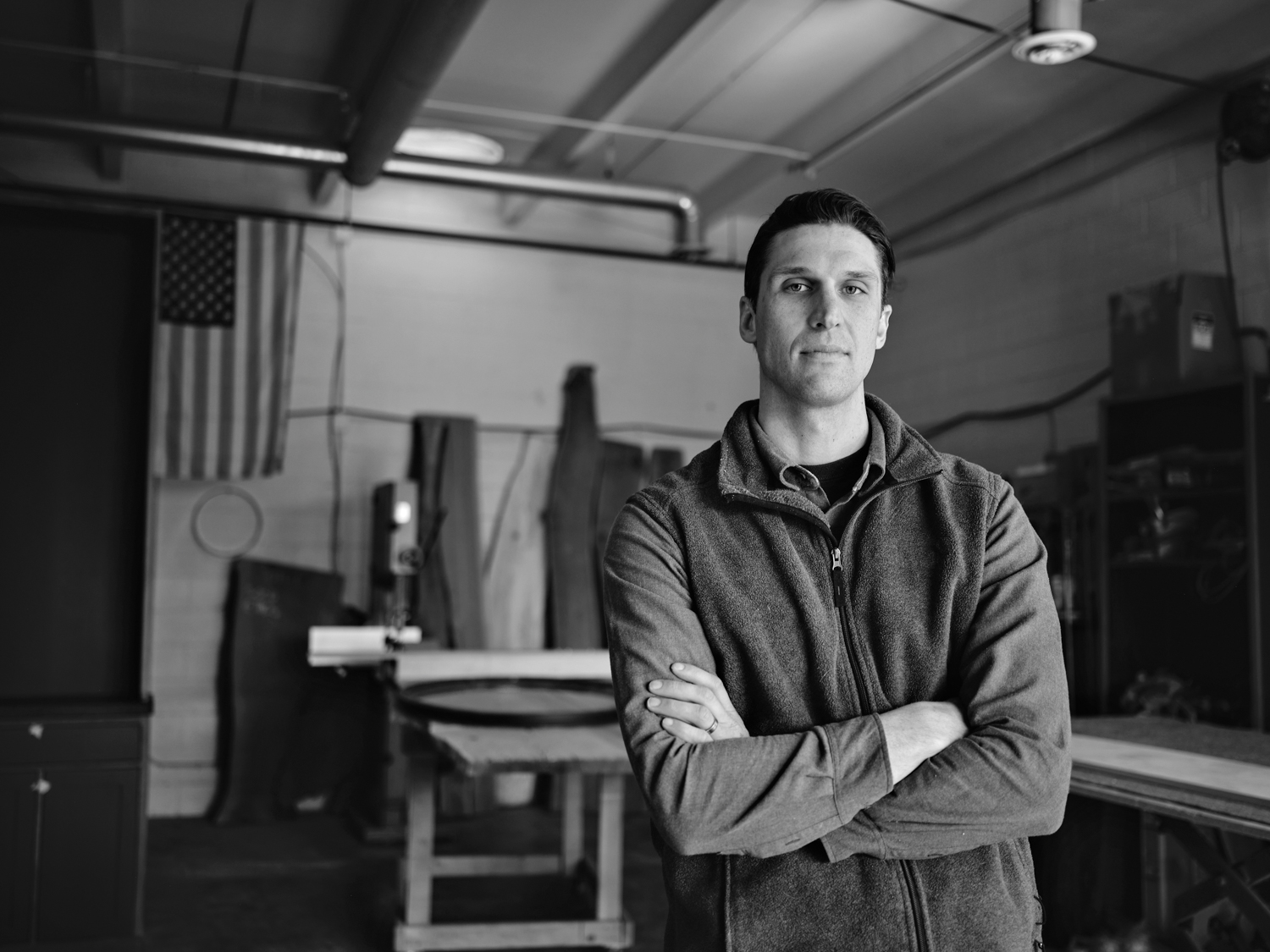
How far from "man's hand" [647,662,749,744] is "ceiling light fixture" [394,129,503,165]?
4075 mm

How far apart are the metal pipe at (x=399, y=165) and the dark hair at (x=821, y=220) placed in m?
3.65

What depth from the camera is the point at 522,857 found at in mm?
4066

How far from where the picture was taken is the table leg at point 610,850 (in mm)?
3555

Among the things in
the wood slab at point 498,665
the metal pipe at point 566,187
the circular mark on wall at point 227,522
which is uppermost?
the metal pipe at point 566,187

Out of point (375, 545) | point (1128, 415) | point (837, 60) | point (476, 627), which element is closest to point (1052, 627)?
point (1128, 415)

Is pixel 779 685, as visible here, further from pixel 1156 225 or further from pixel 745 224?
pixel 745 224

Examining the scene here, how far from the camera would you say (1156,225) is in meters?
4.75

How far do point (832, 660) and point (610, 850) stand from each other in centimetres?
235

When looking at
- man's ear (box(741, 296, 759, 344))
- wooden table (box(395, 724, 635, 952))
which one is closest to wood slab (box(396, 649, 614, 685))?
wooden table (box(395, 724, 635, 952))

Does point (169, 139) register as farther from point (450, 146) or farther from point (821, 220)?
point (821, 220)

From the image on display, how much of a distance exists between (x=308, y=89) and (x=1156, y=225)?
3.63m

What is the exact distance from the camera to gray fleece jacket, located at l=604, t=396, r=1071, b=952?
4.41 ft

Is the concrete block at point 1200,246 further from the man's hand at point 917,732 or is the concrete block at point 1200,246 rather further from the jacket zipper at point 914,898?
the jacket zipper at point 914,898

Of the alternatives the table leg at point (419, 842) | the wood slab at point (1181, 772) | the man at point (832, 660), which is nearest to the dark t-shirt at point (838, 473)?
the man at point (832, 660)
